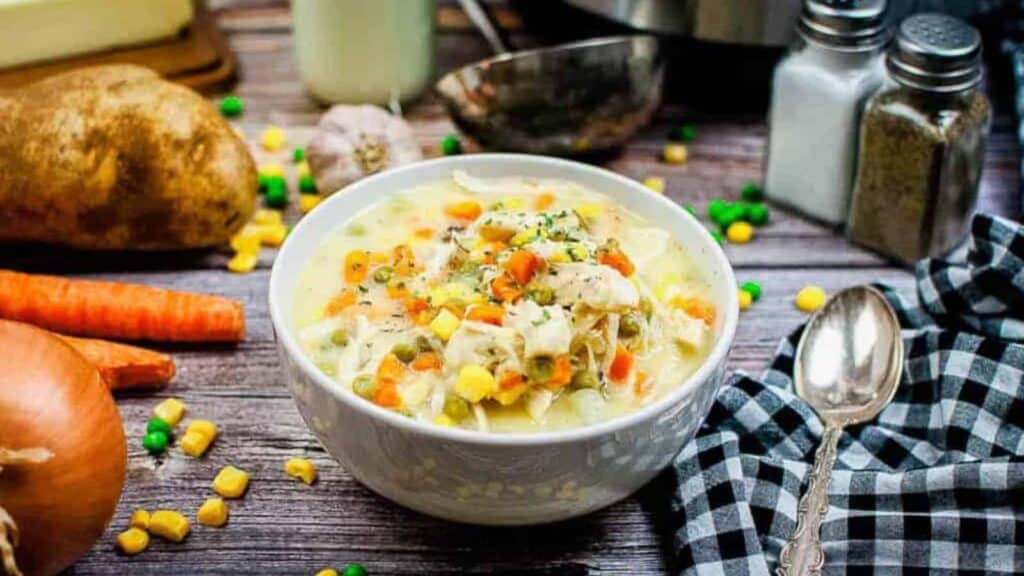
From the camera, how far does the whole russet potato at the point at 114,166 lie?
2262mm

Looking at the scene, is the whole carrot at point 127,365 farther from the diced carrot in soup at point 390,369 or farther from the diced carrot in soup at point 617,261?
the diced carrot in soup at point 617,261

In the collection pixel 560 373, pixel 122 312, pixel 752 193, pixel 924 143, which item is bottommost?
pixel 752 193

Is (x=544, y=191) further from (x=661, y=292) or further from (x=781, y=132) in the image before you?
(x=781, y=132)

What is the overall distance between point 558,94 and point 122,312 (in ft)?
3.08

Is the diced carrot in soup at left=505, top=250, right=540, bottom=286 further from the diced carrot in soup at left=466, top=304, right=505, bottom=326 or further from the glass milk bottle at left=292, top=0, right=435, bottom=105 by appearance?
the glass milk bottle at left=292, top=0, right=435, bottom=105

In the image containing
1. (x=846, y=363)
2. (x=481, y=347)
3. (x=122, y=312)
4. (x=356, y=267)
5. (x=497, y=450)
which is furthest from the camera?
(x=122, y=312)

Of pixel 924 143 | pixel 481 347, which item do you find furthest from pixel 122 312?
pixel 924 143

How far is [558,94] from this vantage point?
2.57 meters

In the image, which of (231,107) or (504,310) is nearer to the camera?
(504,310)

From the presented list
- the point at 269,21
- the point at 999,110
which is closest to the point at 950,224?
the point at 999,110

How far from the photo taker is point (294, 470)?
6.23 ft

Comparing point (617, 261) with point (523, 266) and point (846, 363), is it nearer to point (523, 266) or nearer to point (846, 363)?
point (523, 266)

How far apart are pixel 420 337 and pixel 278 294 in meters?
0.22

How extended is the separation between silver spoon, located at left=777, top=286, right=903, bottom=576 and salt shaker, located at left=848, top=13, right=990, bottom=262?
0.29m
